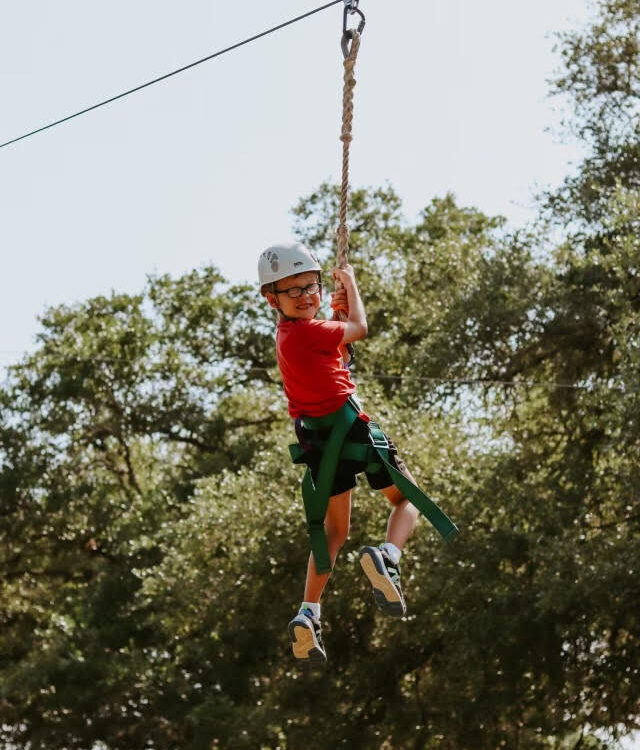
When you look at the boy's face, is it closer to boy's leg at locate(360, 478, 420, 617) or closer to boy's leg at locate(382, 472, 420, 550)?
boy's leg at locate(382, 472, 420, 550)

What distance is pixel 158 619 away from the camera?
687 inches

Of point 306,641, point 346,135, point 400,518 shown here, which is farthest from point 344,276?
point 306,641

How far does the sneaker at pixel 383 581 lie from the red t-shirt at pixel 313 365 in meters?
0.59

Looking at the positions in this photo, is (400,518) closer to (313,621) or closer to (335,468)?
(335,468)

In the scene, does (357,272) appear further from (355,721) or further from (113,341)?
(355,721)

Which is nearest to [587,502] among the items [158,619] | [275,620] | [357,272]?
[275,620]

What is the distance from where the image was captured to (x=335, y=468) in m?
4.68

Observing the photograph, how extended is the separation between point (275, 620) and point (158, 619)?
2645 millimetres

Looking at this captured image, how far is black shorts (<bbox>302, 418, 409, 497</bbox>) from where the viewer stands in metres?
4.70

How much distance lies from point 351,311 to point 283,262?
1.04 ft

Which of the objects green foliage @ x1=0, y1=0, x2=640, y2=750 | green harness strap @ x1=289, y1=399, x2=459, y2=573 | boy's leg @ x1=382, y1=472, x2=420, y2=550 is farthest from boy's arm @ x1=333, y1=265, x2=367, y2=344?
green foliage @ x1=0, y1=0, x2=640, y2=750

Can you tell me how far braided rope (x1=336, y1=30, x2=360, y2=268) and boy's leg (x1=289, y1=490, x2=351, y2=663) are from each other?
0.95 metres

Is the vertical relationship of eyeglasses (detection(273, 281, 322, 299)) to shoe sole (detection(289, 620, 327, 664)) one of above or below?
above

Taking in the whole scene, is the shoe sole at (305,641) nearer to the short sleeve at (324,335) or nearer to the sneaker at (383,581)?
the sneaker at (383,581)
